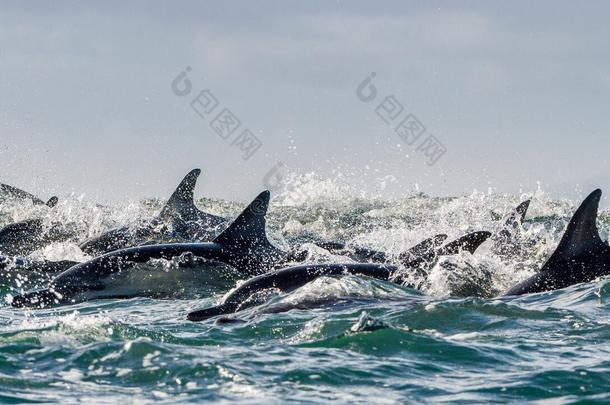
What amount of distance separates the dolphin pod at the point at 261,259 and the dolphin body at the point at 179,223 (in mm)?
37

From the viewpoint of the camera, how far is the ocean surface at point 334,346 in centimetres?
848

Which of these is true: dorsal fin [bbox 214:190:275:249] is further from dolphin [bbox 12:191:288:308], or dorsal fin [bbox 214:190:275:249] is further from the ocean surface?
the ocean surface

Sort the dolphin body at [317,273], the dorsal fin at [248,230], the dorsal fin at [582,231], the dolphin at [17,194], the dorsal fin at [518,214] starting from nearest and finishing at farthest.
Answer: the dolphin body at [317,273], the dorsal fin at [582,231], the dorsal fin at [248,230], the dorsal fin at [518,214], the dolphin at [17,194]

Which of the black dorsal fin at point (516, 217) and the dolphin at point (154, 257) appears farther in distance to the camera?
the black dorsal fin at point (516, 217)

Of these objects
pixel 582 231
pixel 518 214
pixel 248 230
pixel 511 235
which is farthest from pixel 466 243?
pixel 248 230

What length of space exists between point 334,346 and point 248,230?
603 cm

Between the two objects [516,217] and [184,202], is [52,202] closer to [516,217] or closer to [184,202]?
[184,202]

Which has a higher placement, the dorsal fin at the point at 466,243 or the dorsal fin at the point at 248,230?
the dorsal fin at the point at 248,230

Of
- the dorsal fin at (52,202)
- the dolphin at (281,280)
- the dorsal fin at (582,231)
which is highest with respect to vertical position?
the dorsal fin at (52,202)

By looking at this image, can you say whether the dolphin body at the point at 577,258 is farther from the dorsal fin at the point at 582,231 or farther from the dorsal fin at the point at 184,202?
the dorsal fin at the point at 184,202

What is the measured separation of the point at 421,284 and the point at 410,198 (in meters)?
32.5

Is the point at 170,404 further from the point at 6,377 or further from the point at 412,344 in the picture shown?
the point at 412,344

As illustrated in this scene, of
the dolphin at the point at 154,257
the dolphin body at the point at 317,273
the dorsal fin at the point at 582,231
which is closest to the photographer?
the dolphin body at the point at 317,273

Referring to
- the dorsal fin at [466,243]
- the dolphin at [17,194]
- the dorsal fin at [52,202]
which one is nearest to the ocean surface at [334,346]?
the dorsal fin at [466,243]
